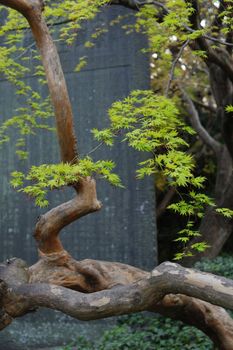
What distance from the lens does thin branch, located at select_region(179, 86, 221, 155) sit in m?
7.93

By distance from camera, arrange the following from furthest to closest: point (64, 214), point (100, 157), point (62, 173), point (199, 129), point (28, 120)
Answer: point (199, 129), point (100, 157), point (28, 120), point (64, 214), point (62, 173)

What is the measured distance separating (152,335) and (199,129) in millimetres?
3781

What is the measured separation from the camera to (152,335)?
19.3 ft

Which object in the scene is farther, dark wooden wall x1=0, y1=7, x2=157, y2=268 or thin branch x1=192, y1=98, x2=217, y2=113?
thin branch x1=192, y1=98, x2=217, y2=113

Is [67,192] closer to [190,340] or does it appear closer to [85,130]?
[85,130]

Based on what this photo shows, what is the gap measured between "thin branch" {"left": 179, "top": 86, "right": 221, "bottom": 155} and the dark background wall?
1704 mm

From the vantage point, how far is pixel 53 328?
267 inches

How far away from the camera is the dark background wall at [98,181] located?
6.71 metres

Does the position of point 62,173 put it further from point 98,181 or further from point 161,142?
point 98,181

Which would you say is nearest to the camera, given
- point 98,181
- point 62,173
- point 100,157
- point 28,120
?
point 62,173

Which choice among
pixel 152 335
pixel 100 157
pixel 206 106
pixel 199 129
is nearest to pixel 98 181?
pixel 100 157

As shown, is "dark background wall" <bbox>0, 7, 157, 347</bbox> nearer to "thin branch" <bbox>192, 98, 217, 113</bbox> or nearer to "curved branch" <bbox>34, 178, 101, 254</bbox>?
"curved branch" <bbox>34, 178, 101, 254</bbox>

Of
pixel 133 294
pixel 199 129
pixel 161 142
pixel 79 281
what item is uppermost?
pixel 199 129

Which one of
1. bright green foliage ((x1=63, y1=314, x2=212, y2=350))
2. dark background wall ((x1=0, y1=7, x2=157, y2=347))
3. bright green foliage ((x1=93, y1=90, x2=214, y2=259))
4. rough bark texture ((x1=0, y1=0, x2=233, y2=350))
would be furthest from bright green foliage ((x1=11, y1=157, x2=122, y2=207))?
dark background wall ((x1=0, y1=7, x2=157, y2=347))
